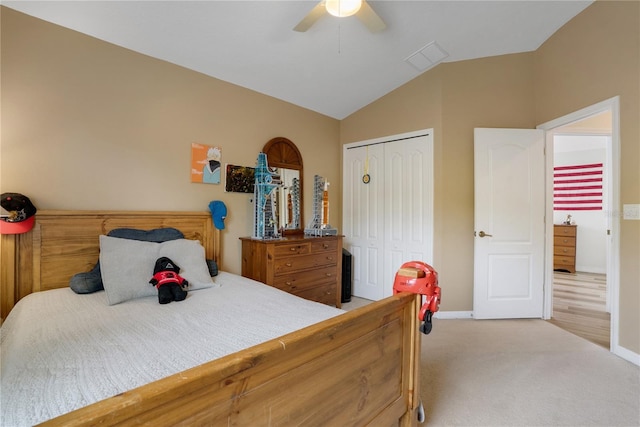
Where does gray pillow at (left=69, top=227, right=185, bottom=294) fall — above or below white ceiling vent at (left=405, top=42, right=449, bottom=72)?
below

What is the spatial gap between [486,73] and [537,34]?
0.54 m

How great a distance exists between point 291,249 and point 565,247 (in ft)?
18.6

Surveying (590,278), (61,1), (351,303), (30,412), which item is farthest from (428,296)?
(590,278)

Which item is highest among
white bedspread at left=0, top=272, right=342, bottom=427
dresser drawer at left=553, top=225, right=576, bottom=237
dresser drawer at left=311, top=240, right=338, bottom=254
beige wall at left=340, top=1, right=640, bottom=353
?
beige wall at left=340, top=1, right=640, bottom=353

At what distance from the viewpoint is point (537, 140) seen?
318cm

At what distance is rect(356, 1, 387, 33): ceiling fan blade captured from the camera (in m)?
1.87

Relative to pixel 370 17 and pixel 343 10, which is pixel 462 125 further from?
pixel 343 10

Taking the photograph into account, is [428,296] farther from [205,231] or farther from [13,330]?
[205,231]

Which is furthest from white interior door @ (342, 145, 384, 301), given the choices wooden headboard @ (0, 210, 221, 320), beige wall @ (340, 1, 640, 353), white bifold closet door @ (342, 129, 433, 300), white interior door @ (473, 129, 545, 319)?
wooden headboard @ (0, 210, 221, 320)

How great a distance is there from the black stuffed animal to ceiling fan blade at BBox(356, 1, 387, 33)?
2.05 meters

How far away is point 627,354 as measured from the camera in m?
2.27

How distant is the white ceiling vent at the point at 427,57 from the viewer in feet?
9.63

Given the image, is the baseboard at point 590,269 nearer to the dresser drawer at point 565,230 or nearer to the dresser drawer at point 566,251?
the dresser drawer at point 566,251

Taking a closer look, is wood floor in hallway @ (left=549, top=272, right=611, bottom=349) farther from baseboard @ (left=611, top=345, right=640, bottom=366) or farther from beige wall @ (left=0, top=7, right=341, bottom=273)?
beige wall @ (left=0, top=7, right=341, bottom=273)
